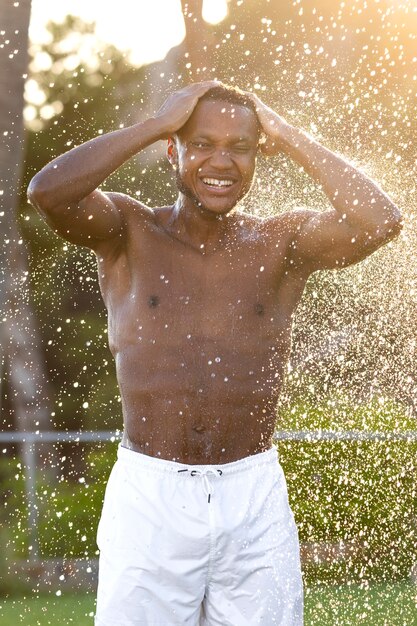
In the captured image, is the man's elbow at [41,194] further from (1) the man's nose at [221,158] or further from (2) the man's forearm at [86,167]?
(1) the man's nose at [221,158]

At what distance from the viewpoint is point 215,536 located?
3.18 m

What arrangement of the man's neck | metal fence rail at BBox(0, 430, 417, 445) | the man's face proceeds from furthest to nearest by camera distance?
metal fence rail at BBox(0, 430, 417, 445)
the man's neck
the man's face

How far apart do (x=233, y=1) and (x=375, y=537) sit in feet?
12.6

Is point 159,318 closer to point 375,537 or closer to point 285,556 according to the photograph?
point 285,556

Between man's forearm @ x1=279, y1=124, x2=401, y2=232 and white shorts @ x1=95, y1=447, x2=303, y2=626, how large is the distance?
76 cm

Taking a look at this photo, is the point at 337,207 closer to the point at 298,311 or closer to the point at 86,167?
the point at 86,167

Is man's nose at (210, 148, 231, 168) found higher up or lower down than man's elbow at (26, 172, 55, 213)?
higher up

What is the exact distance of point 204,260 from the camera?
11.5 ft

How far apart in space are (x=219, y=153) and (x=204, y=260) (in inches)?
14.0

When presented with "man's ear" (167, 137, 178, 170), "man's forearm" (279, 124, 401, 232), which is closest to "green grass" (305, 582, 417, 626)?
"man's forearm" (279, 124, 401, 232)

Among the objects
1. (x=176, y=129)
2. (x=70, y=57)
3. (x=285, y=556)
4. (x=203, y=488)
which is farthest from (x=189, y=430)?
(x=70, y=57)

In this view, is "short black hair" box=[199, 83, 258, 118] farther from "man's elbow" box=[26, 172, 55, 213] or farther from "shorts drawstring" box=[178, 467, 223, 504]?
"shorts drawstring" box=[178, 467, 223, 504]

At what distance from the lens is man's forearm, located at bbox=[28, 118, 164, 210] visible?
330 cm

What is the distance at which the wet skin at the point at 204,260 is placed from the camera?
331 centimetres
